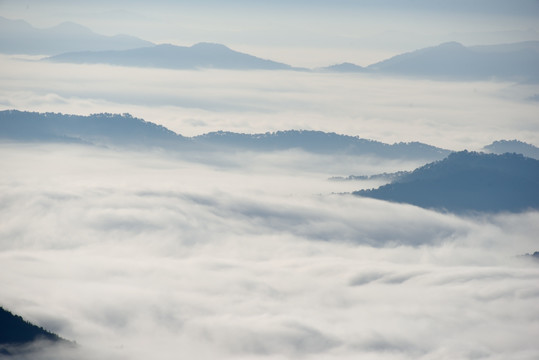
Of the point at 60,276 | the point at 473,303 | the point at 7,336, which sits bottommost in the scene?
the point at 7,336

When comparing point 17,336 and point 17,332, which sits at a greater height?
point 17,332

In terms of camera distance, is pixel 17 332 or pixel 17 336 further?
pixel 17 332

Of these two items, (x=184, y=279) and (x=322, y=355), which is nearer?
(x=322, y=355)

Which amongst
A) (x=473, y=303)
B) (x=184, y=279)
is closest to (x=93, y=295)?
(x=184, y=279)

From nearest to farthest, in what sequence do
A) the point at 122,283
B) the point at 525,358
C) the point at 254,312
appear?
the point at 525,358, the point at 254,312, the point at 122,283

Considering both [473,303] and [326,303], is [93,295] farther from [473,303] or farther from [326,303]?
[473,303]

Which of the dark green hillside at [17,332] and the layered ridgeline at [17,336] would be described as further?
the dark green hillside at [17,332]

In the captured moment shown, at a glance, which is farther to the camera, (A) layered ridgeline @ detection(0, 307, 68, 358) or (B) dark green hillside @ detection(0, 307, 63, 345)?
(B) dark green hillside @ detection(0, 307, 63, 345)

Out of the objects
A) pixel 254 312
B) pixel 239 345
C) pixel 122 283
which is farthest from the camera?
pixel 122 283
